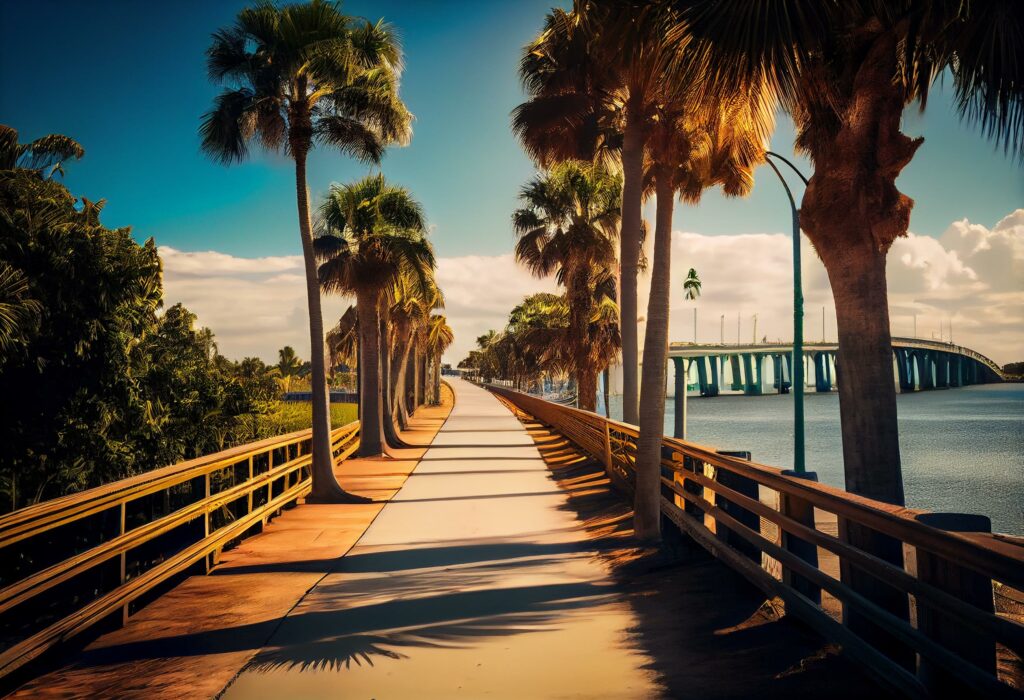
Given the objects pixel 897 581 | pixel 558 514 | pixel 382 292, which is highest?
pixel 382 292

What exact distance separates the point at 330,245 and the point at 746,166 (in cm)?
1196

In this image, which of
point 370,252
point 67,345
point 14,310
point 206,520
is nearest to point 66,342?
point 67,345

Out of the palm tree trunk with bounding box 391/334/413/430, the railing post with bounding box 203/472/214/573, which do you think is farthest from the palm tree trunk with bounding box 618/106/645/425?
the palm tree trunk with bounding box 391/334/413/430

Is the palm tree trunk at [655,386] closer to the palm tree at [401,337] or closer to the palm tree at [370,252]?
the palm tree at [370,252]

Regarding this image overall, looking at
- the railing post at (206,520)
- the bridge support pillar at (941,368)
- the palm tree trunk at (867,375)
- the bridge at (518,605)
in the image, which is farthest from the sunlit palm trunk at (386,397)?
the bridge support pillar at (941,368)

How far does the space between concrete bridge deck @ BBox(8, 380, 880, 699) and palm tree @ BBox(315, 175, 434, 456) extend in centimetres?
1166

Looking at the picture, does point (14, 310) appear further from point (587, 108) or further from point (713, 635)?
point (713, 635)

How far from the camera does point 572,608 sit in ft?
20.0

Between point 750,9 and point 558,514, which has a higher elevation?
point 750,9

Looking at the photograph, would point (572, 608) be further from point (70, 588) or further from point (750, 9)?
point (750, 9)

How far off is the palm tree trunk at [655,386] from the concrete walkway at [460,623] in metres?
0.90

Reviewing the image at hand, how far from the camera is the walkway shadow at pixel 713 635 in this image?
406cm

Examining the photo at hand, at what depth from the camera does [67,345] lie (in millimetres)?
17891

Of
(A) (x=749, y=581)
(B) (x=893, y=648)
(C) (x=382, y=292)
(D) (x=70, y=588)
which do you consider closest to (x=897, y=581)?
(B) (x=893, y=648)
